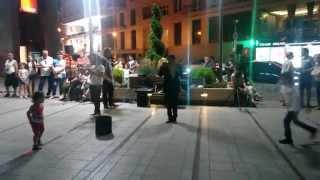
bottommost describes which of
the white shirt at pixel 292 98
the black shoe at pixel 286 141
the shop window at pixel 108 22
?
the black shoe at pixel 286 141

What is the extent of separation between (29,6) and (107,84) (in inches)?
911

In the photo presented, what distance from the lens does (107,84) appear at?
13.8m

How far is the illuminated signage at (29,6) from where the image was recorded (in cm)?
3359

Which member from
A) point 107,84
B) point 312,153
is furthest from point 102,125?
point 107,84

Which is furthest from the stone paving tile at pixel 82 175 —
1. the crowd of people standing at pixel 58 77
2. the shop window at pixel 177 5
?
the shop window at pixel 177 5

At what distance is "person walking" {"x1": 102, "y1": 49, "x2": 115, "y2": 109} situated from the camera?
13.8m

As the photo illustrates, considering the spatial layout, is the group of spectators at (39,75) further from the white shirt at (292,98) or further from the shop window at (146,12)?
the shop window at (146,12)

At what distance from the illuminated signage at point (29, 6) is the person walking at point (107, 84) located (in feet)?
71.3

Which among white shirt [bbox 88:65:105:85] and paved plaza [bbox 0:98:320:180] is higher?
white shirt [bbox 88:65:105:85]

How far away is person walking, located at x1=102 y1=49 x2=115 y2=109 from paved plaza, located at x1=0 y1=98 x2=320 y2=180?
1.44m

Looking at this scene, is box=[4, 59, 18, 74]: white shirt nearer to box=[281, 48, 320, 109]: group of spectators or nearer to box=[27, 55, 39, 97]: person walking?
box=[27, 55, 39, 97]: person walking

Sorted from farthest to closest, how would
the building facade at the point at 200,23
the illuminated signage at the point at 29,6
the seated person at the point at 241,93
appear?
the building facade at the point at 200,23 → the illuminated signage at the point at 29,6 → the seated person at the point at 241,93

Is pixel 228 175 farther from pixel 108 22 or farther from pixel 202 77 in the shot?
pixel 108 22

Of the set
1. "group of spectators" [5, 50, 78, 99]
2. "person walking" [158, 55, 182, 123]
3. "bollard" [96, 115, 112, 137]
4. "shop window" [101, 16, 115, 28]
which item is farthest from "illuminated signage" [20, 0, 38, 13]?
"shop window" [101, 16, 115, 28]
